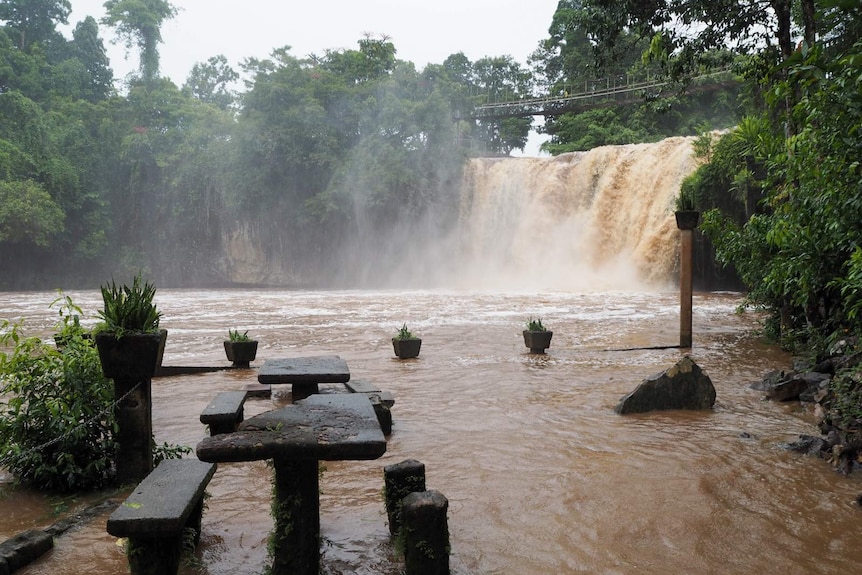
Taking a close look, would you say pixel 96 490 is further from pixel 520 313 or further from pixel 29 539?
pixel 520 313

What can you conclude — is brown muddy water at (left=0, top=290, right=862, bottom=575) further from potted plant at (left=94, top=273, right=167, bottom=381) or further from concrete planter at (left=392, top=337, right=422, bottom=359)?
potted plant at (left=94, top=273, right=167, bottom=381)

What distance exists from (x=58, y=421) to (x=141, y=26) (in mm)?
54622

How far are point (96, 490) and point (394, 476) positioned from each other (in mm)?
2248

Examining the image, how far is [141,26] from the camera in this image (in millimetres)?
50031

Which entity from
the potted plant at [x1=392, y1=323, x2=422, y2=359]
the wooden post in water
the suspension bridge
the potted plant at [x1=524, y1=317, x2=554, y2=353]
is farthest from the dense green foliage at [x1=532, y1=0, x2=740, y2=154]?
the potted plant at [x1=392, y1=323, x2=422, y2=359]

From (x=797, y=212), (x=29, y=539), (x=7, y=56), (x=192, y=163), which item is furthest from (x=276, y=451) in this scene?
(x=7, y=56)

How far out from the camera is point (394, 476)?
3512 mm

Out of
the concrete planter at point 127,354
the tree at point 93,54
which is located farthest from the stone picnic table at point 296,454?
the tree at point 93,54

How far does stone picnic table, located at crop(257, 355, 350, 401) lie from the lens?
17.7ft

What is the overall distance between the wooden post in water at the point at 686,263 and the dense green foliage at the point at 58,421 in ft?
26.5

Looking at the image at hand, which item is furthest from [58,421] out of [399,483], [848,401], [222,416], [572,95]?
[572,95]

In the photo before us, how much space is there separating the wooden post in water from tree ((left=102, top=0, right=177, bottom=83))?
49.2m

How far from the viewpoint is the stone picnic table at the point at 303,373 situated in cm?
540

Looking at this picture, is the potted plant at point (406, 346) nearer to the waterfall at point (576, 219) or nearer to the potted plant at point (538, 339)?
the potted plant at point (538, 339)
